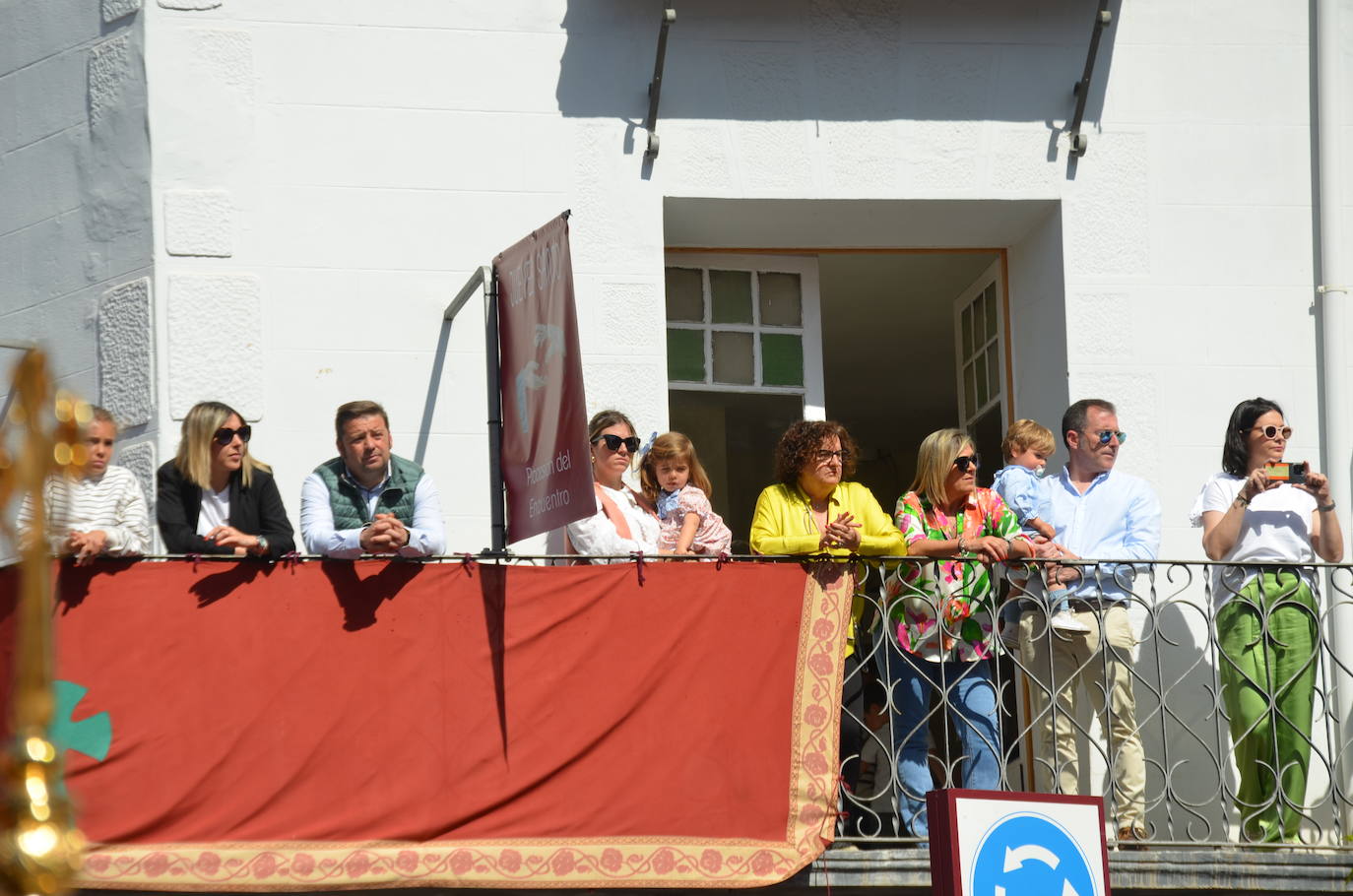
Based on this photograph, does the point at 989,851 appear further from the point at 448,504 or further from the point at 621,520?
the point at 448,504

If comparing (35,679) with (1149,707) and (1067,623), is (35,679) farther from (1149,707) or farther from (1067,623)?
(1149,707)

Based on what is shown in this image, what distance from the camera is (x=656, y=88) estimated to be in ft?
31.5

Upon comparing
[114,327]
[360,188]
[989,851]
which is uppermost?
[360,188]

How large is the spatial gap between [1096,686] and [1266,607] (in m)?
0.79

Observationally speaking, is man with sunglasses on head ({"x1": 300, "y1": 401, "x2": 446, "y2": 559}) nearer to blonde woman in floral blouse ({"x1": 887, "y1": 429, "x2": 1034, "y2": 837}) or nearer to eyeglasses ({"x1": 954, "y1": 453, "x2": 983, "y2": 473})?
blonde woman in floral blouse ({"x1": 887, "y1": 429, "x2": 1034, "y2": 837})

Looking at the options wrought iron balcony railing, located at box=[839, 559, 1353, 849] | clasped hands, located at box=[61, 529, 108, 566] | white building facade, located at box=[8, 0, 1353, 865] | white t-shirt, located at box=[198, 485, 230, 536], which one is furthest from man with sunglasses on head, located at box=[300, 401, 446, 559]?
wrought iron balcony railing, located at box=[839, 559, 1353, 849]

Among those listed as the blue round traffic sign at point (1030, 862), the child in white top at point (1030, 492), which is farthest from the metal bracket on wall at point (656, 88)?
the blue round traffic sign at point (1030, 862)

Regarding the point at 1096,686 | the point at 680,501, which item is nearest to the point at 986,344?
the point at 1096,686

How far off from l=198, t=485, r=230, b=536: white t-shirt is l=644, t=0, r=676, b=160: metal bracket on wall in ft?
9.32

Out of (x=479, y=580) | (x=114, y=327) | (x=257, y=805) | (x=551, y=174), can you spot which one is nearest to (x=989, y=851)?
(x=479, y=580)

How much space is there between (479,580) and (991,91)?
382 centimetres

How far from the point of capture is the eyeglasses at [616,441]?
27.6 ft

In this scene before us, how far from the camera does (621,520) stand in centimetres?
841

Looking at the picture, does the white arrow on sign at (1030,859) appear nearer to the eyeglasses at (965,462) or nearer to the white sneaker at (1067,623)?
the white sneaker at (1067,623)
